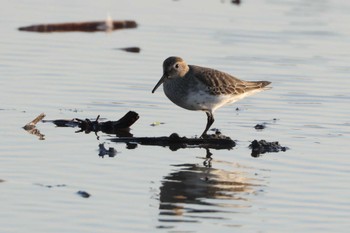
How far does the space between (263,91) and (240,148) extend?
3.75 meters

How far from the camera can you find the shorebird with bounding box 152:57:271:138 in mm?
13570

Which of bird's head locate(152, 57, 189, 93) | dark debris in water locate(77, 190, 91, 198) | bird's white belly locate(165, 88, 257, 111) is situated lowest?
dark debris in water locate(77, 190, 91, 198)

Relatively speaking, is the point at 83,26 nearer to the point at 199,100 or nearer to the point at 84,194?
the point at 199,100

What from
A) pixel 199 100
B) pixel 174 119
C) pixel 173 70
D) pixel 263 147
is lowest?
pixel 174 119

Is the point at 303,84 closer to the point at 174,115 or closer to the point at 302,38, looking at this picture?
the point at 174,115

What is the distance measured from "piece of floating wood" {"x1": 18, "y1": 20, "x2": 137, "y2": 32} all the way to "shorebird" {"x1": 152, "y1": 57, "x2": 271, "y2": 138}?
5992mm

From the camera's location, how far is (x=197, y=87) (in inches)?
540

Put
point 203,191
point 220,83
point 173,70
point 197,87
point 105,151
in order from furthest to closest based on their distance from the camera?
point 220,83
point 173,70
point 197,87
point 105,151
point 203,191

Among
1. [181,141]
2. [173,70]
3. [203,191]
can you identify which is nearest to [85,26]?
[173,70]

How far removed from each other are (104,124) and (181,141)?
121 centimetres

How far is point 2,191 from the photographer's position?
9.80 m

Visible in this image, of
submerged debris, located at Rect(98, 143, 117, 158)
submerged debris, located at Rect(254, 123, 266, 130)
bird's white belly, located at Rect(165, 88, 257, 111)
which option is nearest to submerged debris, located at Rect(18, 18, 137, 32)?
bird's white belly, located at Rect(165, 88, 257, 111)

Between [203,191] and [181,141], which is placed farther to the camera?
[181,141]

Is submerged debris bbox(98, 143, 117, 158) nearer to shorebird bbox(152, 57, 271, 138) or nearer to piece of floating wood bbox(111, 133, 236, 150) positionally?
piece of floating wood bbox(111, 133, 236, 150)
